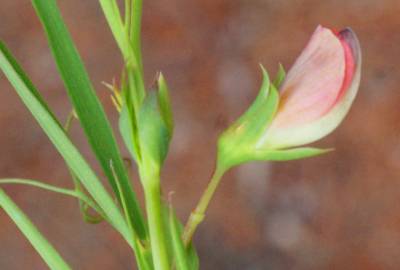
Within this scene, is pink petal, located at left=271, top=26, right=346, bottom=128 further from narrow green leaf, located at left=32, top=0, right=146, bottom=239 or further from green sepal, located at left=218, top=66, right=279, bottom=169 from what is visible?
narrow green leaf, located at left=32, top=0, right=146, bottom=239

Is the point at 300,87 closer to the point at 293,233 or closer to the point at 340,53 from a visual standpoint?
the point at 340,53

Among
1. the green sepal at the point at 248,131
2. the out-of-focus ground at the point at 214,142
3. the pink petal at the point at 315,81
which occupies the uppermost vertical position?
the pink petal at the point at 315,81

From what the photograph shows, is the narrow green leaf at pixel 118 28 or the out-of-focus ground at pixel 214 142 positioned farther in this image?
the out-of-focus ground at pixel 214 142

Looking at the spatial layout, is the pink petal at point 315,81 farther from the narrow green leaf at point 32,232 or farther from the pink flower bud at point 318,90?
the narrow green leaf at point 32,232

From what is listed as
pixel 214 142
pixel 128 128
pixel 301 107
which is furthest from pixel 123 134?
pixel 214 142

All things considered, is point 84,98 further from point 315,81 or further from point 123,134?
point 315,81

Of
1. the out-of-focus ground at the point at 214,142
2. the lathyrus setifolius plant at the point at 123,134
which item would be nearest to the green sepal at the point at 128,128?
the lathyrus setifolius plant at the point at 123,134

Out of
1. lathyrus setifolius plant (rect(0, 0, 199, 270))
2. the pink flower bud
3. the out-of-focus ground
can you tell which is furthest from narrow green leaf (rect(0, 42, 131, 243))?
the out-of-focus ground
